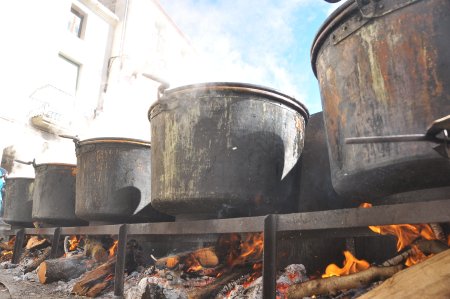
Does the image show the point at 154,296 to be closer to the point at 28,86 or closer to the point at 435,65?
the point at 435,65

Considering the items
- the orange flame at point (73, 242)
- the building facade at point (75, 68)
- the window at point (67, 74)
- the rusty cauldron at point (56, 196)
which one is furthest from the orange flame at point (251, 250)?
the window at point (67, 74)

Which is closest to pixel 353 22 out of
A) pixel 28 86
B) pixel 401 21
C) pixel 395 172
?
pixel 401 21

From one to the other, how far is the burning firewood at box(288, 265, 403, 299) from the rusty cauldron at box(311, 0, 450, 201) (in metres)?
0.38

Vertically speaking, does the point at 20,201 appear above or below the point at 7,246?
above

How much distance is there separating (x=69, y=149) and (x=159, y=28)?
7390mm

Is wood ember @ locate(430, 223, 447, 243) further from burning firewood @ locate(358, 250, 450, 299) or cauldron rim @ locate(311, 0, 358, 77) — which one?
cauldron rim @ locate(311, 0, 358, 77)

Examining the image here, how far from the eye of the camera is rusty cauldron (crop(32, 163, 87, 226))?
492cm

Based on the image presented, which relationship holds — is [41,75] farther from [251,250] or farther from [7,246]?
[251,250]

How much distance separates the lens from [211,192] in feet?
7.82

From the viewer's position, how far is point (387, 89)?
1.53 metres

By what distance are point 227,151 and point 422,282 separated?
1364 millimetres

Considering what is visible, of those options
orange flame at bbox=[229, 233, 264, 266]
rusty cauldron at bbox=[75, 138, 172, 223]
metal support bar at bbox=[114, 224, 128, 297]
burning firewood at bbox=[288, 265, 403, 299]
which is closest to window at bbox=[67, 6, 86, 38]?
rusty cauldron at bbox=[75, 138, 172, 223]

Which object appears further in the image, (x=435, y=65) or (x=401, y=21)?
(x=401, y=21)

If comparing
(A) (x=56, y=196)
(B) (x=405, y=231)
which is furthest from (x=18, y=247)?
(B) (x=405, y=231)
